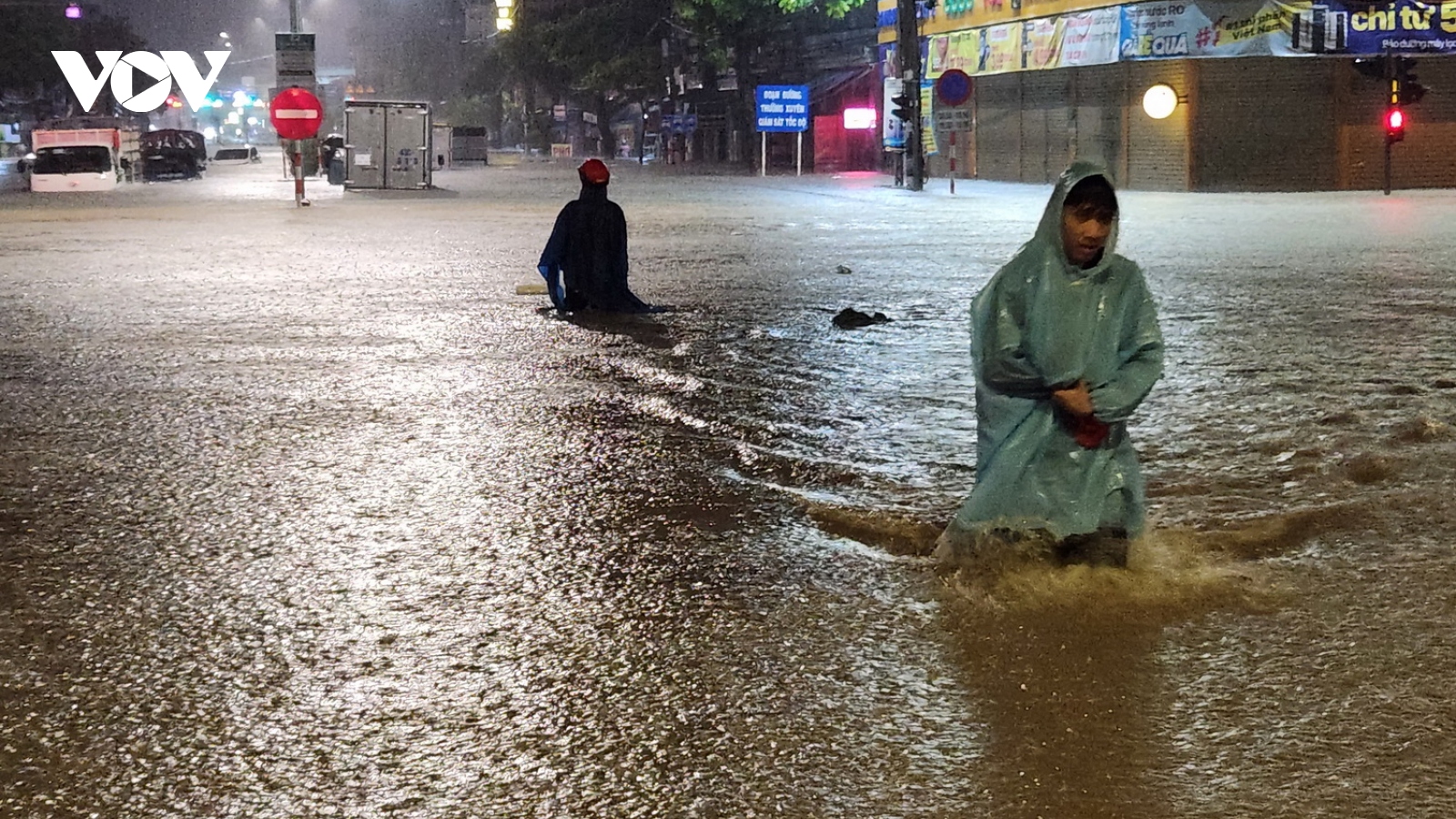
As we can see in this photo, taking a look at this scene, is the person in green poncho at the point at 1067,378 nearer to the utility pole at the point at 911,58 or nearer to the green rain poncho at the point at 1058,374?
the green rain poncho at the point at 1058,374

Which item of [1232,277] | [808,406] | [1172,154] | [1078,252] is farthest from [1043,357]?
[1172,154]

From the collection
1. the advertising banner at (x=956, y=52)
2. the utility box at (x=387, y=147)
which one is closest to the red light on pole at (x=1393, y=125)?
the advertising banner at (x=956, y=52)

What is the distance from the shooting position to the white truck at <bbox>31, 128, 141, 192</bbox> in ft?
136

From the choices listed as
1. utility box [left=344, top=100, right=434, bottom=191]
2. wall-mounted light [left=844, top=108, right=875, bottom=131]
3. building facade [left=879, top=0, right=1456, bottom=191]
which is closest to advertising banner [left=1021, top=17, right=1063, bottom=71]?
building facade [left=879, top=0, right=1456, bottom=191]

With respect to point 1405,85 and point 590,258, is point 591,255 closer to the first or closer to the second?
point 590,258

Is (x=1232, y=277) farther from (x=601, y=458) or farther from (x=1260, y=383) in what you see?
(x=601, y=458)

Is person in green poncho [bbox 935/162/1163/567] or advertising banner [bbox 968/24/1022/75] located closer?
person in green poncho [bbox 935/162/1163/567]

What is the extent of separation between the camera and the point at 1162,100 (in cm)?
3556

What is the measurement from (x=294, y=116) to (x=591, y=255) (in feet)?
67.5

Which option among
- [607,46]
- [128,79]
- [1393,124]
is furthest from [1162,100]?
[128,79]

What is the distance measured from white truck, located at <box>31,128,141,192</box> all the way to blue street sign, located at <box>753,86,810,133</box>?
17.6 m

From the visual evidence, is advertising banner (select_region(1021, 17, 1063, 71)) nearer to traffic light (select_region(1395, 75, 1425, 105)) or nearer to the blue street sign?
the blue street sign

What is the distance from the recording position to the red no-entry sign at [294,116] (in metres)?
31.5

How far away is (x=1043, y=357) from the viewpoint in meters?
4.86
